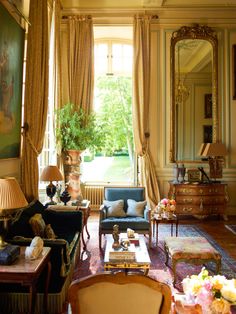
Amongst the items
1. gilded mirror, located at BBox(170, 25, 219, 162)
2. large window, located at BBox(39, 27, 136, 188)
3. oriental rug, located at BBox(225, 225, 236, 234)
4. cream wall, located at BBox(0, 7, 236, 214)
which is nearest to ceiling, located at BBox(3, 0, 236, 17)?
cream wall, located at BBox(0, 7, 236, 214)

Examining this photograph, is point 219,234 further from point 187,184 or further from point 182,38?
point 182,38

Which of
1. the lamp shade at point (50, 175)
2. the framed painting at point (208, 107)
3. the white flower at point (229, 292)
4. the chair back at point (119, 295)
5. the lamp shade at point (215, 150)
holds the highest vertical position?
the framed painting at point (208, 107)

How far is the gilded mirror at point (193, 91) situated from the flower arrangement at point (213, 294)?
17.0 feet

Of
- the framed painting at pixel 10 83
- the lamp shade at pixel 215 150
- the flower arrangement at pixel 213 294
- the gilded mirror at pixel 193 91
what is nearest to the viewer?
the flower arrangement at pixel 213 294

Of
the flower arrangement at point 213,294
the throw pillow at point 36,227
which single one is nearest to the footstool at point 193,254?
the throw pillow at point 36,227

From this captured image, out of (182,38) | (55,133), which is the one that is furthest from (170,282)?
(182,38)

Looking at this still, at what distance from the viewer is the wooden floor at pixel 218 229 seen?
4672 mm

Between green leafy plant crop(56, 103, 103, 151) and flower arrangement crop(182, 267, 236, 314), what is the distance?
4.64 metres

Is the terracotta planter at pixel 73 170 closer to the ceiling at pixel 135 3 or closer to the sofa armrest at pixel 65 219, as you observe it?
the sofa armrest at pixel 65 219

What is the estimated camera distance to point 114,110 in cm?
725

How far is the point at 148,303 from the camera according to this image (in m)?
1.34

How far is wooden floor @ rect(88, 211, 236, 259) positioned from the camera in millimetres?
4672

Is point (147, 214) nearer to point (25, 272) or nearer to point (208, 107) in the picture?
point (25, 272)

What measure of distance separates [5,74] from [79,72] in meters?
3.30
